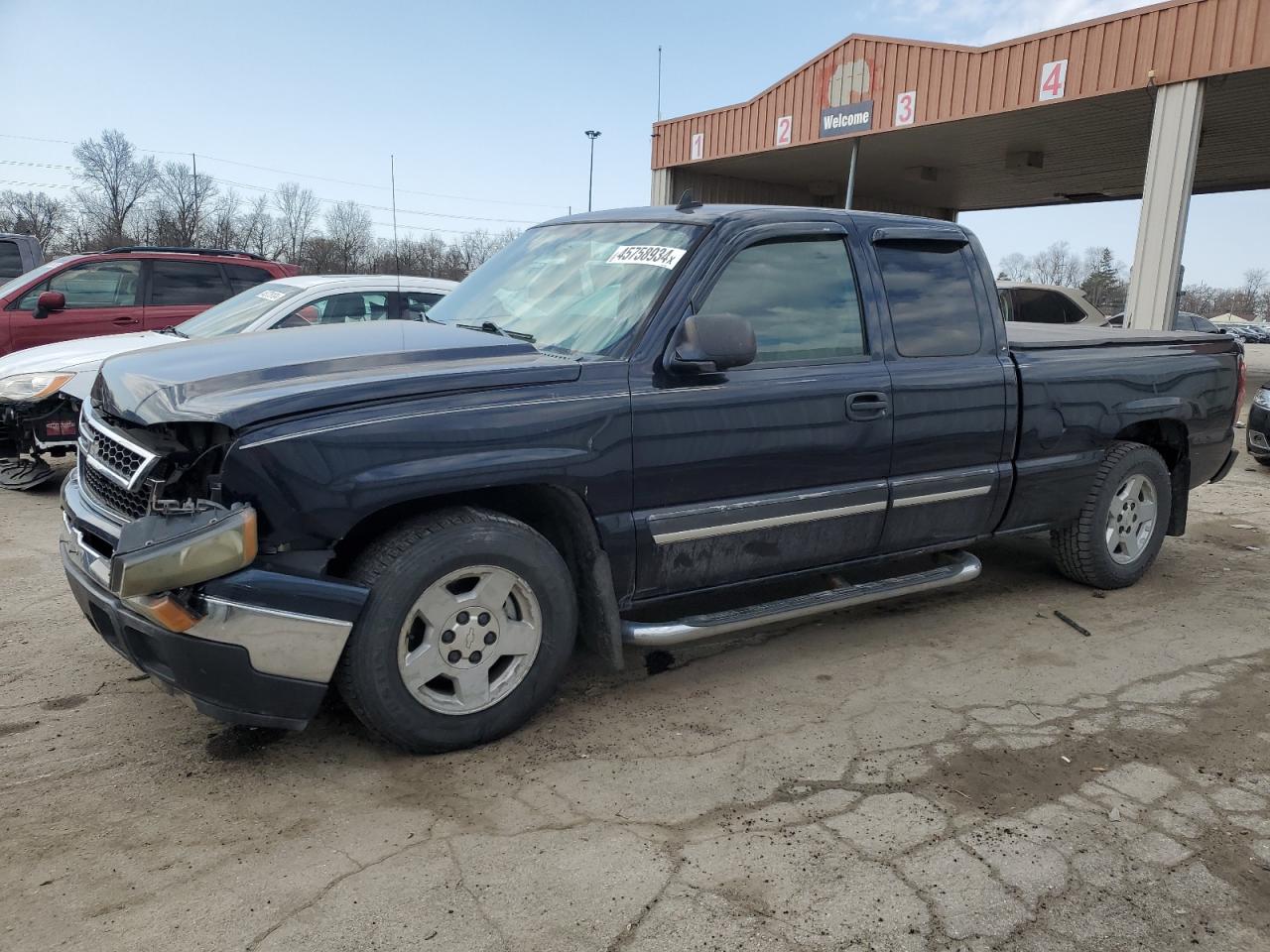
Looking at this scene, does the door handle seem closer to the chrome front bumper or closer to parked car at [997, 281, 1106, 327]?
the chrome front bumper

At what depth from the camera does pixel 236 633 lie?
8.95 ft

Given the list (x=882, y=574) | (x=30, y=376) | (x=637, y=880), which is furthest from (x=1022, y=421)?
(x=30, y=376)

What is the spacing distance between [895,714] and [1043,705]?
640mm

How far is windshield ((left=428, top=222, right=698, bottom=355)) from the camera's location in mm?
3600

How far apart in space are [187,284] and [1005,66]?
499 inches

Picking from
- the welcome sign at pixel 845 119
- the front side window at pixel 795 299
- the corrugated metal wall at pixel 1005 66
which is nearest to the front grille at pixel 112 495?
the front side window at pixel 795 299

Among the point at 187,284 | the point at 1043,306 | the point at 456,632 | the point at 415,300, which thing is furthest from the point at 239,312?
the point at 1043,306

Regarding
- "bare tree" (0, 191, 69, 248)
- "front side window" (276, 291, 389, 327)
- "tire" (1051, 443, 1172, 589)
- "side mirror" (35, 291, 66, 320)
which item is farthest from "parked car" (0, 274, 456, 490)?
"bare tree" (0, 191, 69, 248)

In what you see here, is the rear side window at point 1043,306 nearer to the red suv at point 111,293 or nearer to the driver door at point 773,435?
the driver door at point 773,435

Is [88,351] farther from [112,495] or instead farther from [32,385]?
[112,495]

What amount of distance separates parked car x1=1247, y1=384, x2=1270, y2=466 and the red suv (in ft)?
34.8

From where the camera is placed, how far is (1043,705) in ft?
12.5

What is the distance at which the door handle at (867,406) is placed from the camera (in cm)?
392

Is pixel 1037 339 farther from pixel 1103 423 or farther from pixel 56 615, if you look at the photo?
pixel 56 615
